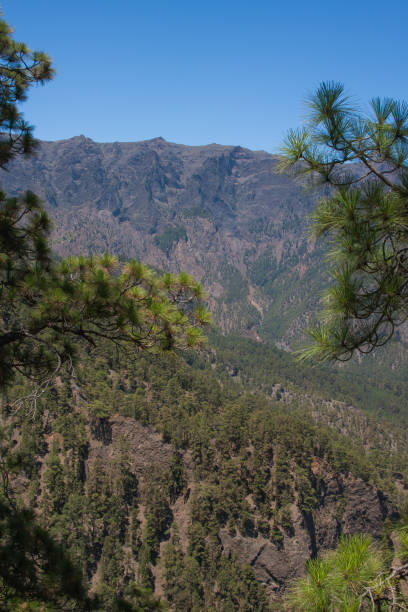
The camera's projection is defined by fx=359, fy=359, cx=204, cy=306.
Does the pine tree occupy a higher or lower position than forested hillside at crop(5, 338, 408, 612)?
higher

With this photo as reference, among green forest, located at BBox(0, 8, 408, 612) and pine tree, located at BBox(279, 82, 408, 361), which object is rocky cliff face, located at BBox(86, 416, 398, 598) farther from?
pine tree, located at BBox(279, 82, 408, 361)

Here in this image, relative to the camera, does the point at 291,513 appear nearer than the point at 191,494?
Yes

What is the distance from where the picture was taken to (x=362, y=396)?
164m

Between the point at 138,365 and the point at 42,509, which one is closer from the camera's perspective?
the point at 42,509

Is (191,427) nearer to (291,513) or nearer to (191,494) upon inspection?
(191,494)

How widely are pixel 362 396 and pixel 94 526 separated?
5620 inches

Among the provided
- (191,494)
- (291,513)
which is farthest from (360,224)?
(191,494)

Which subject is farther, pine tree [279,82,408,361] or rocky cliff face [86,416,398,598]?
rocky cliff face [86,416,398,598]

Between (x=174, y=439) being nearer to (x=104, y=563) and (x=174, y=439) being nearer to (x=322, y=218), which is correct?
(x=104, y=563)

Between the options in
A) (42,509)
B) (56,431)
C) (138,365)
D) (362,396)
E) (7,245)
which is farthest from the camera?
(362,396)

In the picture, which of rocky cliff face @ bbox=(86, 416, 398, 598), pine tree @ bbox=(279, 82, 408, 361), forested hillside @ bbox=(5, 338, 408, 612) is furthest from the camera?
rocky cliff face @ bbox=(86, 416, 398, 598)

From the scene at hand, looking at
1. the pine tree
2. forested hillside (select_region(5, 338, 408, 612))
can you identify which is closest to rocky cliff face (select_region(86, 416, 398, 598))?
forested hillside (select_region(5, 338, 408, 612))

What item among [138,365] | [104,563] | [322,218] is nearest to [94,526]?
[104,563]

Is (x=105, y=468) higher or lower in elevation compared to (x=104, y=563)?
higher
